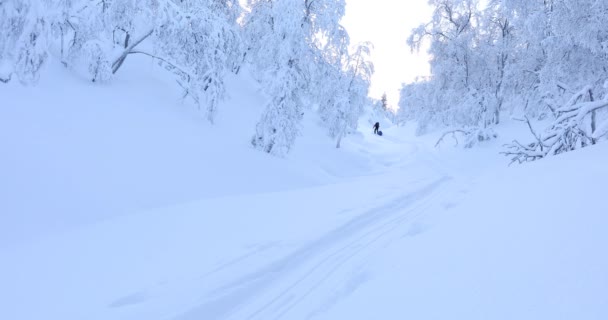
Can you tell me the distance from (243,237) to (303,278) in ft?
5.13

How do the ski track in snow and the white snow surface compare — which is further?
the ski track in snow

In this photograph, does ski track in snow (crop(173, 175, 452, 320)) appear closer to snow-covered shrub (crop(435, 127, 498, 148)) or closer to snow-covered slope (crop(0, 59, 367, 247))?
snow-covered slope (crop(0, 59, 367, 247))

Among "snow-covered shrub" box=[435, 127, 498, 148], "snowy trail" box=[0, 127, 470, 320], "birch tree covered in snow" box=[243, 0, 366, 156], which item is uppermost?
"birch tree covered in snow" box=[243, 0, 366, 156]

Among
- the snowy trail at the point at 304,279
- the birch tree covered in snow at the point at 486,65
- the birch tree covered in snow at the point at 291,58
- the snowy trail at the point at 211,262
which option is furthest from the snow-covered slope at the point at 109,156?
the birch tree covered in snow at the point at 486,65

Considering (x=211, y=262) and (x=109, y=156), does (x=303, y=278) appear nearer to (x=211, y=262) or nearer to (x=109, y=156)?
(x=211, y=262)

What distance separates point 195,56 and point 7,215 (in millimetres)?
8413

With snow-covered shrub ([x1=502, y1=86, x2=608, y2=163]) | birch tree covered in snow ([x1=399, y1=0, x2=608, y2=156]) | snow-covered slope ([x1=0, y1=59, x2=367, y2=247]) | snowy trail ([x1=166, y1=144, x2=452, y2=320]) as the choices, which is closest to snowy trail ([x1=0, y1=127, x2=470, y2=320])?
snowy trail ([x1=166, y1=144, x2=452, y2=320])

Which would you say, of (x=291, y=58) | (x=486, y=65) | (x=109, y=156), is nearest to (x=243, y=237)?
(x=109, y=156)

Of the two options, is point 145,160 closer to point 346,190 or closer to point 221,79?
point 346,190

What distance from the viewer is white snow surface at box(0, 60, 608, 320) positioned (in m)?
2.54

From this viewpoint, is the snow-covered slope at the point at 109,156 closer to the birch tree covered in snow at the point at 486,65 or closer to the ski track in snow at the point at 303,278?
the ski track in snow at the point at 303,278

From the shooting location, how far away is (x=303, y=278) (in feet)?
12.0

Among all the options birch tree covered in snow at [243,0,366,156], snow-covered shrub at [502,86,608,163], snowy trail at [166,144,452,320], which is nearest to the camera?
snowy trail at [166,144,452,320]

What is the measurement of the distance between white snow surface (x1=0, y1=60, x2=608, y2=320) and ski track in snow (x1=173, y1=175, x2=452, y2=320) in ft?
0.06
